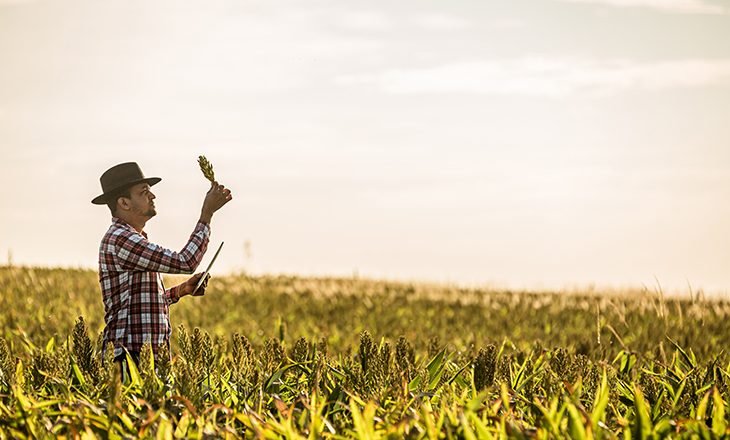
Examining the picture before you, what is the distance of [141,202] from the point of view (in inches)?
193

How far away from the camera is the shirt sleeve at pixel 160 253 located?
4.51 m

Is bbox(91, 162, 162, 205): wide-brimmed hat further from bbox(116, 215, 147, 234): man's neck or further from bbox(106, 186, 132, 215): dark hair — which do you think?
bbox(116, 215, 147, 234): man's neck

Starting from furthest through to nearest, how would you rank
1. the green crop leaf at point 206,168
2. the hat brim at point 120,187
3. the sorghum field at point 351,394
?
the hat brim at point 120,187 < the green crop leaf at point 206,168 < the sorghum field at point 351,394

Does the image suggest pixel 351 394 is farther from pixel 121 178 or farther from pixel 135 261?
pixel 121 178

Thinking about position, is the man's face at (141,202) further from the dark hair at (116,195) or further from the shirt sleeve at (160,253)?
the shirt sleeve at (160,253)

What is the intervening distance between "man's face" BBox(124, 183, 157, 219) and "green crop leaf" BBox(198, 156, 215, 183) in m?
0.70

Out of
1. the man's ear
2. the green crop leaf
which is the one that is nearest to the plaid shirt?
the man's ear

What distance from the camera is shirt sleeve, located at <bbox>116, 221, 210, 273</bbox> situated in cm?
451

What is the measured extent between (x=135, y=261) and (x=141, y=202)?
51 cm

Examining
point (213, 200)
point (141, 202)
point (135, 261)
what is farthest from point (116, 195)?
point (213, 200)

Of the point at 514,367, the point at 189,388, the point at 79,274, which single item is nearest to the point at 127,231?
the point at 189,388

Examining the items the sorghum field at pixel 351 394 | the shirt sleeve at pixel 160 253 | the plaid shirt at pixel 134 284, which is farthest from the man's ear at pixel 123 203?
the sorghum field at pixel 351 394

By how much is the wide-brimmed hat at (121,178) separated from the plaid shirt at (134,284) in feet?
0.83

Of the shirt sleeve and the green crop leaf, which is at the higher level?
the green crop leaf
